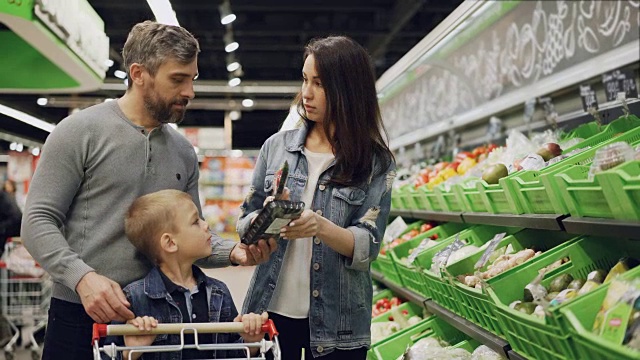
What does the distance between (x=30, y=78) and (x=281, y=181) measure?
157 inches

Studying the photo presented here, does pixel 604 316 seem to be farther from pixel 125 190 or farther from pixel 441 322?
pixel 441 322

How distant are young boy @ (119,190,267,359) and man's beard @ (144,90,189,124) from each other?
10.1 inches

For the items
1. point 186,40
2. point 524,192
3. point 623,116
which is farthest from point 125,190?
point 623,116

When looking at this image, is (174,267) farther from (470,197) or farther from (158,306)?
(470,197)

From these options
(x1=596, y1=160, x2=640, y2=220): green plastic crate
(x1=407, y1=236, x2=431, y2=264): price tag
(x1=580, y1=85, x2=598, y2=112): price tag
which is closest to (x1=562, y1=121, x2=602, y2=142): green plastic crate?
(x1=580, y1=85, x2=598, y2=112): price tag

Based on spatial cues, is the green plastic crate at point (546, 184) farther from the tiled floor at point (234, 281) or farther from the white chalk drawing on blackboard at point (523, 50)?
the tiled floor at point (234, 281)

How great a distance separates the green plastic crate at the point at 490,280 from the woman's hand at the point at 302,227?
29.8 inches

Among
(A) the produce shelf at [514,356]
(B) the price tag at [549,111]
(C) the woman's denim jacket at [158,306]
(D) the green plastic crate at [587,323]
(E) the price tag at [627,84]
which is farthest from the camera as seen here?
(B) the price tag at [549,111]

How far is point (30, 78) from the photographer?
5562mm

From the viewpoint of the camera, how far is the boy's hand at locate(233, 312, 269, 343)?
2281 millimetres

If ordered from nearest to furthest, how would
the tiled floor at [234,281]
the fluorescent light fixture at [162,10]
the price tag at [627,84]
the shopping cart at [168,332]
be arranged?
the shopping cart at [168,332] < the price tag at [627,84] < the fluorescent light fixture at [162,10] < the tiled floor at [234,281]

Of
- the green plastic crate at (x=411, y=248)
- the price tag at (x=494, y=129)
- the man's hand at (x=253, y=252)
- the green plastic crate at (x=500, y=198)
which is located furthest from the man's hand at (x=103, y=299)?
the price tag at (x=494, y=129)

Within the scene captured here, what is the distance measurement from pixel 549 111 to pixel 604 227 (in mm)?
2671

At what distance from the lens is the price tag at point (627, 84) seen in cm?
359
